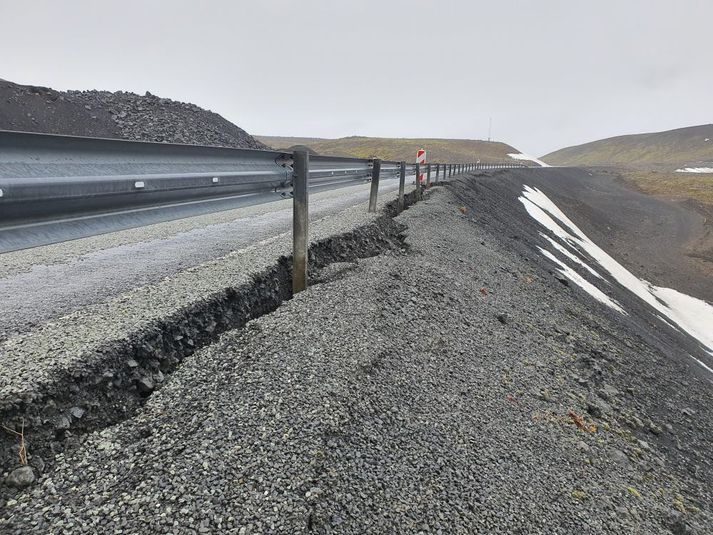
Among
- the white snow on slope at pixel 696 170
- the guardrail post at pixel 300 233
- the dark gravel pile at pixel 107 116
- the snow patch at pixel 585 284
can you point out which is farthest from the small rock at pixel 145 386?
the white snow on slope at pixel 696 170

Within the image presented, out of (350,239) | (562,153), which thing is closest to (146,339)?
(350,239)

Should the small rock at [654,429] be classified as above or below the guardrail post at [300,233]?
below

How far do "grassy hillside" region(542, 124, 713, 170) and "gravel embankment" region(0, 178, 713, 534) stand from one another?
130340mm

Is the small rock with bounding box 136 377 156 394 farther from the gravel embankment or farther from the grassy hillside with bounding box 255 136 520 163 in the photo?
the grassy hillside with bounding box 255 136 520 163

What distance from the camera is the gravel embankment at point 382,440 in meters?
1.58

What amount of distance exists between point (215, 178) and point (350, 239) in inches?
95.3

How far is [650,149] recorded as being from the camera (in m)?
140

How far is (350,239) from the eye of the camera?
212 inches

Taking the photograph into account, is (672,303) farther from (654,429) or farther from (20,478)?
(20,478)

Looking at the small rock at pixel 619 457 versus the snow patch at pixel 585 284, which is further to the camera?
the snow patch at pixel 585 284

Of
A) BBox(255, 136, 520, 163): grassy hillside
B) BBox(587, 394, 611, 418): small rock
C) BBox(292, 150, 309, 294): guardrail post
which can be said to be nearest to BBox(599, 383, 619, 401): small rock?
BBox(587, 394, 611, 418): small rock

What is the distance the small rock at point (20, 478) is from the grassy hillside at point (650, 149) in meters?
133

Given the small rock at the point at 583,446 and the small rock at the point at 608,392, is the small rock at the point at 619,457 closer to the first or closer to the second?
the small rock at the point at 583,446

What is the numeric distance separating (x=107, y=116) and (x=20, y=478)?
21.8 metres
